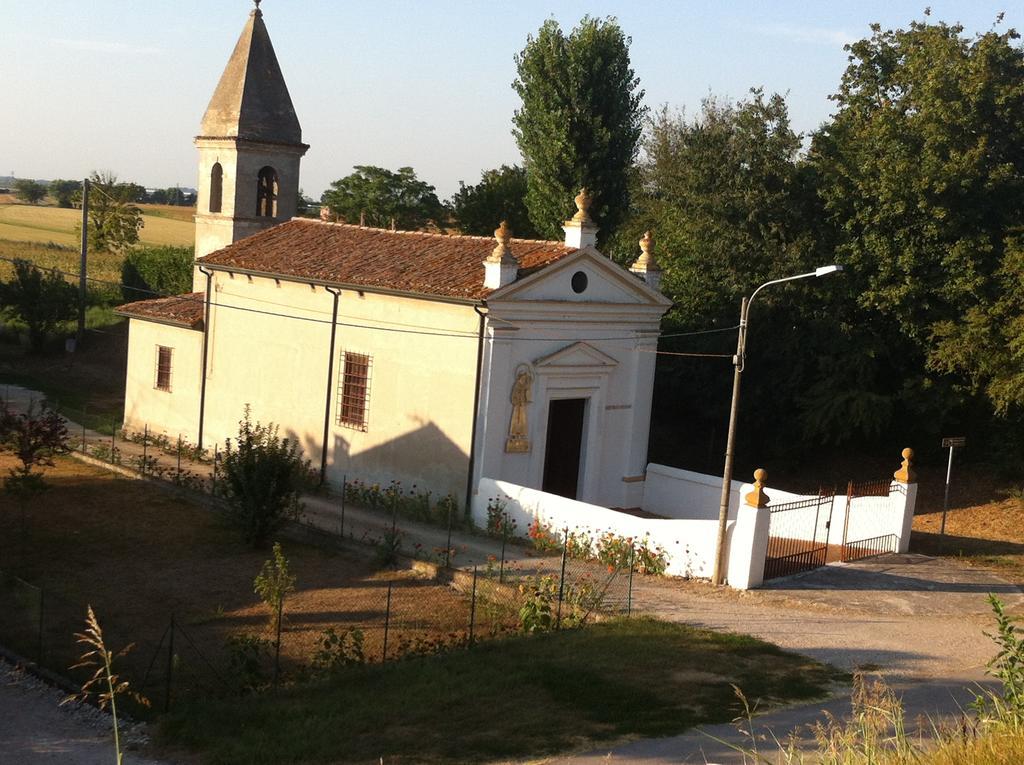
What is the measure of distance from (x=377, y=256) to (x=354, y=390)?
2.93 meters

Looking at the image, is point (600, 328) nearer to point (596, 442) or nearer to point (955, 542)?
point (596, 442)

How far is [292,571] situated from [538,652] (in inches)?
236

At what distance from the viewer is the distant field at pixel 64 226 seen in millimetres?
61969

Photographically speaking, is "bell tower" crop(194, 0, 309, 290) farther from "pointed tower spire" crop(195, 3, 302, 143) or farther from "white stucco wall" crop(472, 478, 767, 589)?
"white stucco wall" crop(472, 478, 767, 589)

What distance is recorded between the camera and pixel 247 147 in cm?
2686

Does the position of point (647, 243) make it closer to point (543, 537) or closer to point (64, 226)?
point (543, 537)

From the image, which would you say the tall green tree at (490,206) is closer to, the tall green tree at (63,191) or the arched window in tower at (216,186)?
the arched window in tower at (216,186)

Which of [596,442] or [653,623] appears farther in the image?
[596,442]

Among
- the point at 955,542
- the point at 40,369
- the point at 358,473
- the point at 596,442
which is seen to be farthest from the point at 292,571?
the point at 40,369

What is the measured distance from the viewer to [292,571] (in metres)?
18.2

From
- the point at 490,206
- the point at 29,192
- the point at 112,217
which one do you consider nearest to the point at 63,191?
the point at 29,192

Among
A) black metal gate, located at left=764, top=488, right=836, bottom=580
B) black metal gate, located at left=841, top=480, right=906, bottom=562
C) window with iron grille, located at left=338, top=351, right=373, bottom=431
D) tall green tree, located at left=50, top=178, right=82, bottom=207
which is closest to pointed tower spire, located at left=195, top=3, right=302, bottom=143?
window with iron grille, located at left=338, top=351, right=373, bottom=431

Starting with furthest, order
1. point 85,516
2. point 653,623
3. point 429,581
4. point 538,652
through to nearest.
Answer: point 85,516 < point 429,581 < point 653,623 < point 538,652

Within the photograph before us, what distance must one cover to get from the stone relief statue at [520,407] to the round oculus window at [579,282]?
73.1 inches
